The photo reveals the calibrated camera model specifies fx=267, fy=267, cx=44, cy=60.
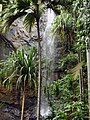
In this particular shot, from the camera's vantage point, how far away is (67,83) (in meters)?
8.59

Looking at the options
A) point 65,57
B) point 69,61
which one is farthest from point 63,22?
point 65,57

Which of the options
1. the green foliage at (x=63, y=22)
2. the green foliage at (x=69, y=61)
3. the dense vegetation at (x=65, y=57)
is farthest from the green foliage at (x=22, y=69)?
the green foliage at (x=63, y=22)

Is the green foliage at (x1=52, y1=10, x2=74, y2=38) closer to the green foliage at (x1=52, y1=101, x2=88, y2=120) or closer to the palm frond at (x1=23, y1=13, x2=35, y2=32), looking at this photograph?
the palm frond at (x1=23, y1=13, x2=35, y2=32)

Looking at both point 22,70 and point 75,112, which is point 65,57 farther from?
point 75,112

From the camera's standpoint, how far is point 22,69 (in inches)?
342

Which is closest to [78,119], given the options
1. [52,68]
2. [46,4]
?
[46,4]

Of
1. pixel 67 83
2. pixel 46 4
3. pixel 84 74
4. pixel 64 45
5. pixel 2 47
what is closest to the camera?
pixel 46 4

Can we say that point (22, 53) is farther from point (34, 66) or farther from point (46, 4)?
point (46, 4)

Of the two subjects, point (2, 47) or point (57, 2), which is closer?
point (57, 2)

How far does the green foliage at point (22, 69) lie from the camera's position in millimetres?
8609

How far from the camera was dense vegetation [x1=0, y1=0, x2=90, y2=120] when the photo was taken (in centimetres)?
603

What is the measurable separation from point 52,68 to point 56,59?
42 centimetres

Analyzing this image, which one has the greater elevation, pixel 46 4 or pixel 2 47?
pixel 46 4

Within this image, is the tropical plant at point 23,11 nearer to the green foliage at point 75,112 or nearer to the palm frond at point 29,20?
the palm frond at point 29,20
